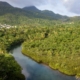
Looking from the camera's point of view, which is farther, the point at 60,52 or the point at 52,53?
the point at 60,52

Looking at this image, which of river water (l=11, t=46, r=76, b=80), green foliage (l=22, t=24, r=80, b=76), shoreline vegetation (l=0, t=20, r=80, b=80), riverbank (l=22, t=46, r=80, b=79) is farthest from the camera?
green foliage (l=22, t=24, r=80, b=76)

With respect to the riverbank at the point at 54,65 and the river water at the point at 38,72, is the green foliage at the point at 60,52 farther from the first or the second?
the river water at the point at 38,72

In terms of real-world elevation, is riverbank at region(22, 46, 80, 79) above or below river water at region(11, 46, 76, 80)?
Result: above

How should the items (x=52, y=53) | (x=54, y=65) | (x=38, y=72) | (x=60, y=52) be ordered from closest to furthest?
(x=38, y=72)
(x=54, y=65)
(x=52, y=53)
(x=60, y=52)

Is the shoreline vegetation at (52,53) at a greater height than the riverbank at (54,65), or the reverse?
the shoreline vegetation at (52,53)

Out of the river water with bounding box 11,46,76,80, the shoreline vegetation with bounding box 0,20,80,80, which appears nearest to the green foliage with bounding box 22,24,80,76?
the shoreline vegetation with bounding box 0,20,80,80

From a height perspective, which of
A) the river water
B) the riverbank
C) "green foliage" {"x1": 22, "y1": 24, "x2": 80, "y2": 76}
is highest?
"green foliage" {"x1": 22, "y1": 24, "x2": 80, "y2": 76}

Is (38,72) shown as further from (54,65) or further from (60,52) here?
(60,52)

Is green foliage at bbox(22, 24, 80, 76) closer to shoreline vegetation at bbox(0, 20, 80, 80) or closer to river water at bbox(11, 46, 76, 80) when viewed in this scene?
shoreline vegetation at bbox(0, 20, 80, 80)

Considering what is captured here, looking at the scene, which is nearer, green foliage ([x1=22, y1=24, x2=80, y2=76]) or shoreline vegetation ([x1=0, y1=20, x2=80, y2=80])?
shoreline vegetation ([x1=0, y1=20, x2=80, y2=80])

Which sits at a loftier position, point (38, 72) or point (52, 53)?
point (52, 53)

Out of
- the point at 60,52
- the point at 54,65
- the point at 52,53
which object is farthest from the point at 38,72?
the point at 60,52

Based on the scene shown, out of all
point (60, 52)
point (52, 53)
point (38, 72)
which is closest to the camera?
point (38, 72)

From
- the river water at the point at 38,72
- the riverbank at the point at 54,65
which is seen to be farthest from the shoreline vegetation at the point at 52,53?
the river water at the point at 38,72
